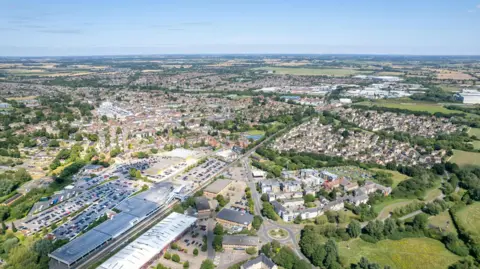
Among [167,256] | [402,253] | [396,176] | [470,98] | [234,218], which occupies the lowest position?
[402,253]

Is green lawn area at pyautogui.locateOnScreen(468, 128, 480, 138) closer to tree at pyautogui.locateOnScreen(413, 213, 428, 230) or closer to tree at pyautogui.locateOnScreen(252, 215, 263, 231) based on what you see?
tree at pyautogui.locateOnScreen(413, 213, 428, 230)

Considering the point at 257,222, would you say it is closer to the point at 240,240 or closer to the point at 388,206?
the point at 240,240

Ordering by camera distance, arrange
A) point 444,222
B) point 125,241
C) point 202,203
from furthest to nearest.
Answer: point 202,203, point 444,222, point 125,241

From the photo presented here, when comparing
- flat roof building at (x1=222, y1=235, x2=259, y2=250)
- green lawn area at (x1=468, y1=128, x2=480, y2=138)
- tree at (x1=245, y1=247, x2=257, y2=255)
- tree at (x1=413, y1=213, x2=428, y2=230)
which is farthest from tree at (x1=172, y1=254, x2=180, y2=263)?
green lawn area at (x1=468, y1=128, x2=480, y2=138)

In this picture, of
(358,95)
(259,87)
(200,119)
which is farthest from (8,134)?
(358,95)

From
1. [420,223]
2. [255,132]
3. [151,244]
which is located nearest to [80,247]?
[151,244]

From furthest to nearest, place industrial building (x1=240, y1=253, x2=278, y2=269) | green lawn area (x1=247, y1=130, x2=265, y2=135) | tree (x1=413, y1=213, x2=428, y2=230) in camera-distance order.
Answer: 1. green lawn area (x1=247, y1=130, x2=265, y2=135)
2. tree (x1=413, y1=213, x2=428, y2=230)
3. industrial building (x1=240, y1=253, x2=278, y2=269)

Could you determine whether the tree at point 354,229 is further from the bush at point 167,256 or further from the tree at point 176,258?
the bush at point 167,256
